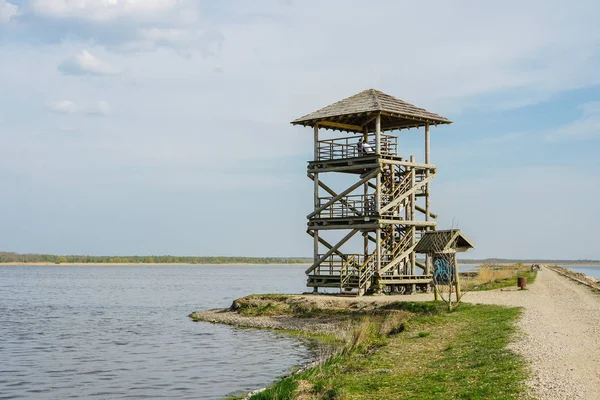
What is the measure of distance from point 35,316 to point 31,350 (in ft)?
54.7

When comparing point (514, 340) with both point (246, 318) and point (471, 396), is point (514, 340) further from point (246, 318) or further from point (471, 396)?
point (246, 318)

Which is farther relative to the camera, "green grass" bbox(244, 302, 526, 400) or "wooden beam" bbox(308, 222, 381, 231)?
"wooden beam" bbox(308, 222, 381, 231)

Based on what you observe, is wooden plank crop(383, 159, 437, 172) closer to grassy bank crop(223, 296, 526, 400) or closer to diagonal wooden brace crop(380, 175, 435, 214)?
diagonal wooden brace crop(380, 175, 435, 214)

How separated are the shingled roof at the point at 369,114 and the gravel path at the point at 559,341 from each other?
32.9 ft

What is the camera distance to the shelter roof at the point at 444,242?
31.9 m

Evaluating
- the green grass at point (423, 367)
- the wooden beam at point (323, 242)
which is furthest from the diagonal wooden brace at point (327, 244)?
the green grass at point (423, 367)

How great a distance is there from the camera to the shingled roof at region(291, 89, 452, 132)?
39.1 meters

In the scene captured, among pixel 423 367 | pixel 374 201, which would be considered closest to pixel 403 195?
pixel 374 201

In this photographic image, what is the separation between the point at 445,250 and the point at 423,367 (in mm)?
13969

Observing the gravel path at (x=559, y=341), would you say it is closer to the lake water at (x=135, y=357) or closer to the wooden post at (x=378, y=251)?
the wooden post at (x=378, y=251)

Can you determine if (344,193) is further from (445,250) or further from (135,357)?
(135,357)

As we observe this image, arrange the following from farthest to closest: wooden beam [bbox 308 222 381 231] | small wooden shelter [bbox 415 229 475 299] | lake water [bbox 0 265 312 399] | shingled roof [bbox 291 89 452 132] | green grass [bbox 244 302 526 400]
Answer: shingled roof [bbox 291 89 452 132] < wooden beam [bbox 308 222 381 231] < small wooden shelter [bbox 415 229 475 299] < lake water [bbox 0 265 312 399] < green grass [bbox 244 302 526 400]

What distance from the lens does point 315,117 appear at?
4078 cm

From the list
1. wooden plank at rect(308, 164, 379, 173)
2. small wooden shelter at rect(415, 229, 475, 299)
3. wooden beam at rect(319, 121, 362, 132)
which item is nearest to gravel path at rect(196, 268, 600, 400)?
small wooden shelter at rect(415, 229, 475, 299)
